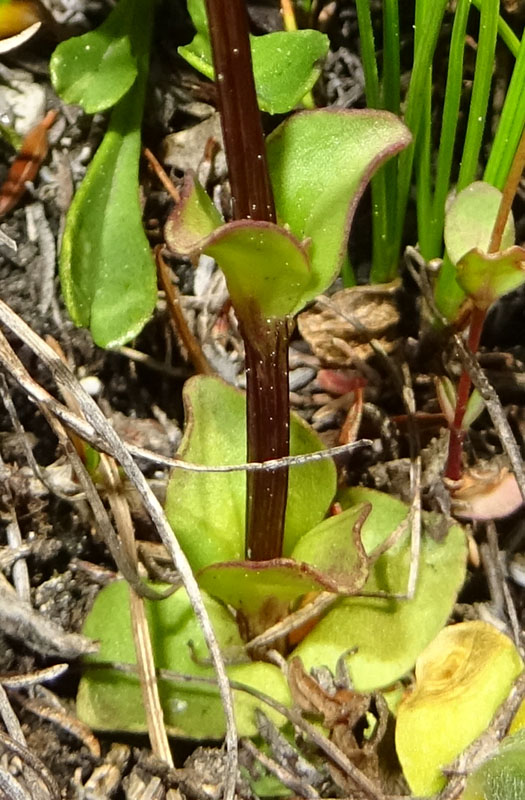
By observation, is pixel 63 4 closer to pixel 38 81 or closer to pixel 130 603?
pixel 38 81

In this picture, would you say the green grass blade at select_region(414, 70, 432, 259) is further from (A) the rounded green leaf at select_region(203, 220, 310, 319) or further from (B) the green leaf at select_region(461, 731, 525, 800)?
(B) the green leaf at select_region(461, 731, 525, 800)

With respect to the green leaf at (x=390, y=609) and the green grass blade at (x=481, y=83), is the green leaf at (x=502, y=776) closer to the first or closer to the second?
the green leaf at (x=390, y=609)

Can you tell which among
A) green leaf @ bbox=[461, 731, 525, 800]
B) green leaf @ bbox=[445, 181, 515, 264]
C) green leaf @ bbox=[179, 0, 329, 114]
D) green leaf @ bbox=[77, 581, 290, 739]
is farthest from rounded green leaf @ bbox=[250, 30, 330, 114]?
green leaf @ bbox=[461, 731, 525, 800]

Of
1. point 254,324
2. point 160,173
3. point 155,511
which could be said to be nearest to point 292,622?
point 155,511

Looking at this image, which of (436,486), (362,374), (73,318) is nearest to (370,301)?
(362,374)

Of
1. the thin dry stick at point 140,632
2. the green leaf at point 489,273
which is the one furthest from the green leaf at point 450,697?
the green leaf at point 489,273

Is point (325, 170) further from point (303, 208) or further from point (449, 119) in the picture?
point (449, 119)
